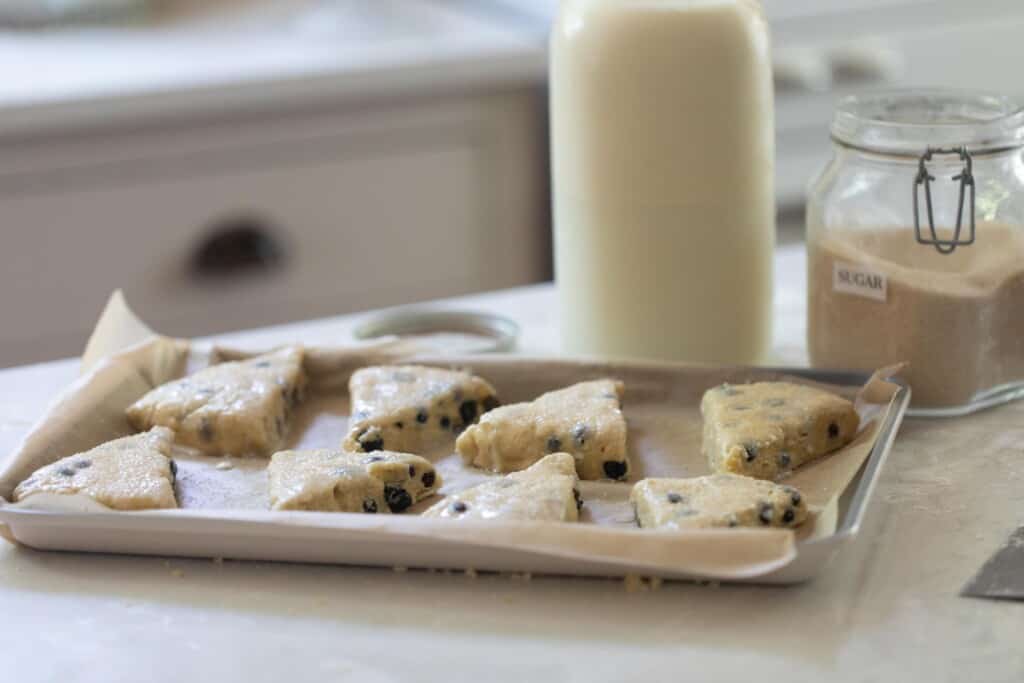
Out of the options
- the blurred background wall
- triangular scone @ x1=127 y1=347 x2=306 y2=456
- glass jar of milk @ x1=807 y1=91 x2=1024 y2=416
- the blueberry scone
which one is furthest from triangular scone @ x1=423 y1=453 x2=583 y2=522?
the blurred background wall

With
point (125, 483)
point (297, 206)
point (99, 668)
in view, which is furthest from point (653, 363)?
point (297, 206)

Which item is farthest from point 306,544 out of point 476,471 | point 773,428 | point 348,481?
point 773,428

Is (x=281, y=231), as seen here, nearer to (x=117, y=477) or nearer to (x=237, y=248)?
(x=237, y=248)

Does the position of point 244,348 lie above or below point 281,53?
below

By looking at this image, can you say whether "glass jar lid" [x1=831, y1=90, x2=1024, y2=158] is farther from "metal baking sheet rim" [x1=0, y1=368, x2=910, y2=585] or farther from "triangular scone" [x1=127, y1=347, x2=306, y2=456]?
"triangular scone" [x1=127, y1=347, x2=306, y2=456]

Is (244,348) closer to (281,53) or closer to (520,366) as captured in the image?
(520,366)

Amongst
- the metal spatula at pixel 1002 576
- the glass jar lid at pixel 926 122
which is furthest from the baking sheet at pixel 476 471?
the glass jar lid at pixel 926 122

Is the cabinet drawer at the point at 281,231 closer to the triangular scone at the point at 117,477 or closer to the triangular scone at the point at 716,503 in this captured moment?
the triangular scone at the point at 117,477
